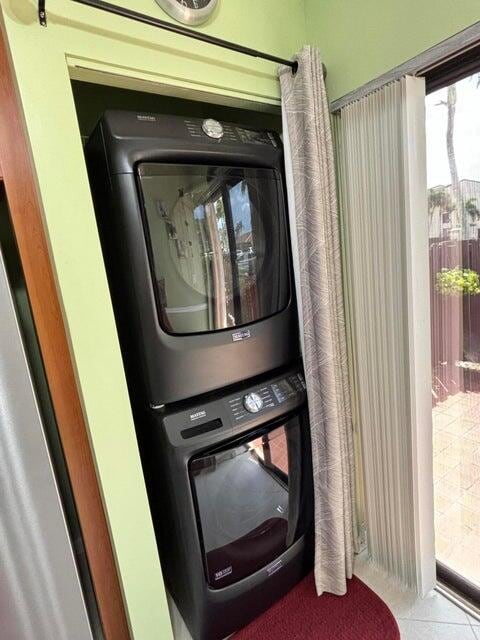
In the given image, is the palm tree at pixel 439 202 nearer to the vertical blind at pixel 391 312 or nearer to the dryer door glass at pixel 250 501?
the vertical blind at pixel 391 312

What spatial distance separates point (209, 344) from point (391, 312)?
26.5 inches

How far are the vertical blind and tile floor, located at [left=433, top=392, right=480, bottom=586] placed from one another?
0.43ft

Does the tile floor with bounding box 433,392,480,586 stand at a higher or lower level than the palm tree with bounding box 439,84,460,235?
lower

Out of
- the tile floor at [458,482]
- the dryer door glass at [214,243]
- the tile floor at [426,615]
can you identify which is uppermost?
the dryer door glass at [214,243]

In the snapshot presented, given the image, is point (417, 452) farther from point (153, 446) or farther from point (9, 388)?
point (9, 388)

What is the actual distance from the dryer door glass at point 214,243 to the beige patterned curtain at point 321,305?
9 cm

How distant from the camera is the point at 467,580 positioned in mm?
1447

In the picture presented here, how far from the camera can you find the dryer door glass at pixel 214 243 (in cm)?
111

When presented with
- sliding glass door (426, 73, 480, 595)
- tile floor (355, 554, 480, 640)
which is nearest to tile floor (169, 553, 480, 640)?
tile floor (355, 554, 480, 640)

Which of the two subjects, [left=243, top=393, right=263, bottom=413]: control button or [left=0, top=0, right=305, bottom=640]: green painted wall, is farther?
[left=243, top=393, right=263, bottom=413]: control button

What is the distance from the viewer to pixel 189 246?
3.82ft

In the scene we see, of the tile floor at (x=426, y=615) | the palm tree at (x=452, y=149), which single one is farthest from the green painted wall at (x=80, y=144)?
the tile floor at (x=426, y=615)

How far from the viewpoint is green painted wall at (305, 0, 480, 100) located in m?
0.99

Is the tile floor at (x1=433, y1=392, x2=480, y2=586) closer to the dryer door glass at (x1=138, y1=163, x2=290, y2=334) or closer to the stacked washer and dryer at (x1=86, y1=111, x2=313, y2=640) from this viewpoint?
the stacked washer and dryer at (x1=86, y1=111, x2=313, y2=640)
